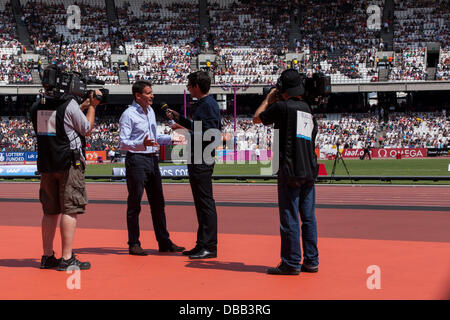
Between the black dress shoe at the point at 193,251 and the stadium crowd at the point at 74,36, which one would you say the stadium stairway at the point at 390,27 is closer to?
the stadium crowd at the point at 74,36

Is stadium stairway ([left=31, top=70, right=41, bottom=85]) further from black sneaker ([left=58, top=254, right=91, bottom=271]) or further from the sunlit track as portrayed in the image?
black sneaker ([left=58, top=254, right=91, bottom=271])

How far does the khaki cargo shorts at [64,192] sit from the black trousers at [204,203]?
1.37m

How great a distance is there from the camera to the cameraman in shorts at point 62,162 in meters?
6.01

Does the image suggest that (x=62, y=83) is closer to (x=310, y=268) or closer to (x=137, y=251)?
(x=137, y=251)

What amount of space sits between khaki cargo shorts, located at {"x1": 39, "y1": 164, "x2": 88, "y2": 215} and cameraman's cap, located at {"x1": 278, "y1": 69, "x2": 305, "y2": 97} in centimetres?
230

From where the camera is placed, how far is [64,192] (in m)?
6.01

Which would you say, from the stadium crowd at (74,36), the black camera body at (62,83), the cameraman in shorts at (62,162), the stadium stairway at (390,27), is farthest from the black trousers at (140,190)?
the stadium stairway at (390,27)

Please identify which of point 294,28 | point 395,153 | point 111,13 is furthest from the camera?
point 111,13

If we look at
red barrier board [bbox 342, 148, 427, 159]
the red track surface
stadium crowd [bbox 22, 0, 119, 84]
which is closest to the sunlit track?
the red track surface

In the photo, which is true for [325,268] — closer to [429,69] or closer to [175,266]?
[175,266]

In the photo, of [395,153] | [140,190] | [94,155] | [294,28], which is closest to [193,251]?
[140,190]

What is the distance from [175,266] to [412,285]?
2514mm

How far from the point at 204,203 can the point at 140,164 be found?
92 centimetres

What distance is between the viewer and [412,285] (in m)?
5.27
